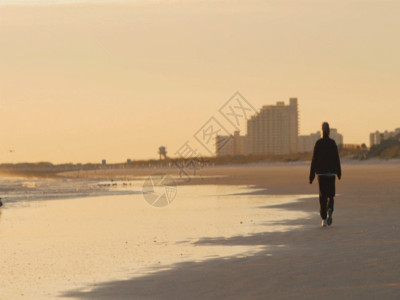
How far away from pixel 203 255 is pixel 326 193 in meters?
4.80

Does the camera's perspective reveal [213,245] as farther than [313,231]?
No

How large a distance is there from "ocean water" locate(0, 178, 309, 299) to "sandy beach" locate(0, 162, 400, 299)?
0.02 meters

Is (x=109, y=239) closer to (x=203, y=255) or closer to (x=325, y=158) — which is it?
(x=203, y=255)

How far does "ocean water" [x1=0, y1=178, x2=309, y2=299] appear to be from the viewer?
9.51 meters

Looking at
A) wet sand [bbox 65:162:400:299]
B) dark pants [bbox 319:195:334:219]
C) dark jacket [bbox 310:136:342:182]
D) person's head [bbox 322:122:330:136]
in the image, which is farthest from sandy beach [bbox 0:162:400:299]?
person's head [bbox 322:122:330:136]

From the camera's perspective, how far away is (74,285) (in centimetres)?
884

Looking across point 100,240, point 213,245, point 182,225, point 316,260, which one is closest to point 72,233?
point 100,240

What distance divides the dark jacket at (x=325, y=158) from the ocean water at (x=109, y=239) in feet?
5.18

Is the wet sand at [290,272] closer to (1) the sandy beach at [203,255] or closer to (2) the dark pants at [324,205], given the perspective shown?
(1) the sandy beach at [203,255]

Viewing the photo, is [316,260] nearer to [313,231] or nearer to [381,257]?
[381,257]

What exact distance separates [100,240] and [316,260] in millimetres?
5119

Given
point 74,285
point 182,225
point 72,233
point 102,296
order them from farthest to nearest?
point 182,225 < point 72,233 < point 74,285 < point 102,296

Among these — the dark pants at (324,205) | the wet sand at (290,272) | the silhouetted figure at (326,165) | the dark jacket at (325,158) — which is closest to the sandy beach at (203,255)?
the wet sand at (290,272)

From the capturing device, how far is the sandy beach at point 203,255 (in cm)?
825
